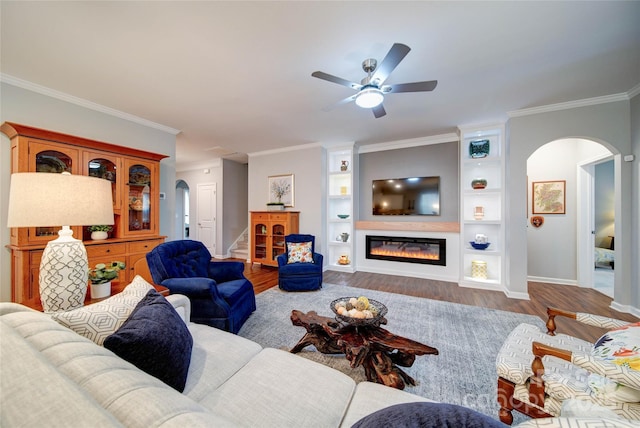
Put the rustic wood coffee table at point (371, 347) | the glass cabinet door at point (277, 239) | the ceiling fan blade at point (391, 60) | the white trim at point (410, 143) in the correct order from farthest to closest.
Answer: the glass cabinet door at point (277, 239) < the white trim at point (410, 143) < the ceiling fan blade at point (391, 60) < the rustic wood coffee table at point (371, 347)

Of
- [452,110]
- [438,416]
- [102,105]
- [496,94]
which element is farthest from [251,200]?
[438,416]

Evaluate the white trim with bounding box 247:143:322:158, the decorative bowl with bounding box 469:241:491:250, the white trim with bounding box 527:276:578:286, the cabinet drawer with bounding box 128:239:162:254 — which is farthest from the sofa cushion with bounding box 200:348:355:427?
the white trim with bounding box 527:276:578:286

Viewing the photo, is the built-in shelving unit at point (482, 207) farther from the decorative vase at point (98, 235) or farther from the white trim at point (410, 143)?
the decorative vase at point (98, 235)

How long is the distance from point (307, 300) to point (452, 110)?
340cm

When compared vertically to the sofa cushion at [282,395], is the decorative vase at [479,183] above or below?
above

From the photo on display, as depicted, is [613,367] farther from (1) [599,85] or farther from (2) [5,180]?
(2) [5,180]

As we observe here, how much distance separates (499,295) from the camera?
350 cm

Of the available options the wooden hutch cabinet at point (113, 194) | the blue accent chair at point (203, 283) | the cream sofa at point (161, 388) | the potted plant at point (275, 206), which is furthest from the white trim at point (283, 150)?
the cream sofa at point (161, 388)

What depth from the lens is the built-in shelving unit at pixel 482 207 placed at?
3.81 metres

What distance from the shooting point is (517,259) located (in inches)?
134

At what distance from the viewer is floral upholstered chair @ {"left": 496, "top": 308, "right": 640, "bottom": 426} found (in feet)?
3.13

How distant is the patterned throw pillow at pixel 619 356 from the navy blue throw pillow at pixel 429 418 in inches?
35.7

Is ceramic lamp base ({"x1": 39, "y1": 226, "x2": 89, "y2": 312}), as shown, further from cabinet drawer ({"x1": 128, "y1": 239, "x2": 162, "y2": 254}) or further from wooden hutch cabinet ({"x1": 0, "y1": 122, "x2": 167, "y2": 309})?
cabinet drawer ({"x1": 128, "y1": 239, "x2": 162, "y2": 254})

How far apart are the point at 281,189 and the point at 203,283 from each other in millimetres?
3499
